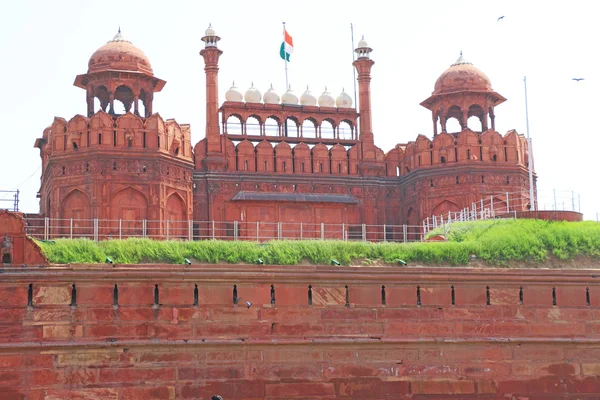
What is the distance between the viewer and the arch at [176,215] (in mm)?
24688

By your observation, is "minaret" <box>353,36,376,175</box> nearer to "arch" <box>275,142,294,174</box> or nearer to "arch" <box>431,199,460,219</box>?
"arch" <box>275,142,294,174</box>

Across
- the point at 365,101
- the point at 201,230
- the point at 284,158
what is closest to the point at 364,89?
the point at 365,101

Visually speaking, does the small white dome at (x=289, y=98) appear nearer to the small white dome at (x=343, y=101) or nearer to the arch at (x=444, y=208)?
the small white dome at (x=343, y=101)

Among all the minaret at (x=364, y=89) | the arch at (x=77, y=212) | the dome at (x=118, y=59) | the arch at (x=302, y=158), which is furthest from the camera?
the minaret at (x=364, y=89)

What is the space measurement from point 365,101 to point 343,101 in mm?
789

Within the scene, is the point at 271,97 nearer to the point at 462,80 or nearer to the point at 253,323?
the point at 462,80

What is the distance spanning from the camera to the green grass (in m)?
18.3

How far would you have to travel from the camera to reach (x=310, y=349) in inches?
688

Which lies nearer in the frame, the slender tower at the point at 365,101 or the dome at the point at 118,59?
the dome at the point at 118,59

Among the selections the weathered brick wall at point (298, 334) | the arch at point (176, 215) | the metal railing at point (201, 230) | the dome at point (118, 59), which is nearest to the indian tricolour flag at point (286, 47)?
the dome at point (118, 59)

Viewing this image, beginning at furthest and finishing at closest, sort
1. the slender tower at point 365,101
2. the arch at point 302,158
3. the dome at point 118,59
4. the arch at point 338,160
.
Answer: the slender tower at point 365,101, the arch at point 338,160, the arch at point 302,158, the dome at point 118,59

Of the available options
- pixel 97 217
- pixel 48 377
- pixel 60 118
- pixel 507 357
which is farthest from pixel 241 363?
pixel 60 118

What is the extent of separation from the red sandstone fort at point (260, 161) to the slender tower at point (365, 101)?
1.3 inches

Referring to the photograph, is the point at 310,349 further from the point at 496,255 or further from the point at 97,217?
the point at 97,217
